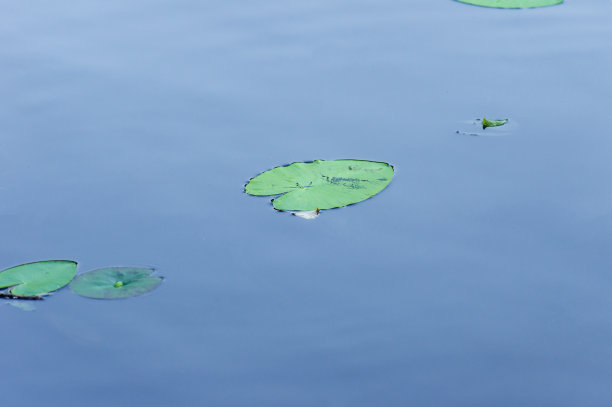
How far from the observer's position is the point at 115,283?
283cm

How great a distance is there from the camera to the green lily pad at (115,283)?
2.79 m

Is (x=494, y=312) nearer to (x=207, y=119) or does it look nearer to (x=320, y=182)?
(x=320, y=182)

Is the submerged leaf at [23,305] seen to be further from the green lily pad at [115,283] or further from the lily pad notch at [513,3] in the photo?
the lily pad notch at [513,3]

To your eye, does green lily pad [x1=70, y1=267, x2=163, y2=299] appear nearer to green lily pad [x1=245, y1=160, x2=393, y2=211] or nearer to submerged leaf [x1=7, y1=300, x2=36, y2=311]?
submerged leaf [x1=7, y1=300, x2=36, y2=311]

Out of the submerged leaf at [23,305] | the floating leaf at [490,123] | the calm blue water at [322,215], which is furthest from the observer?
the floating leaf at [490,123]

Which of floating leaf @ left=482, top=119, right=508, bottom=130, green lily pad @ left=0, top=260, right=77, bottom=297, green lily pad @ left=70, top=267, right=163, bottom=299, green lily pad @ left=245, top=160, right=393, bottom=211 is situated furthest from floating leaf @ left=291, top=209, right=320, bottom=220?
floating leaf @ left=482, top=119, right=508, bottom=130

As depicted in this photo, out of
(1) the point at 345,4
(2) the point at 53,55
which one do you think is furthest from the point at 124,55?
(1) the point at 345,4

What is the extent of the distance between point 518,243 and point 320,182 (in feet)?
2.97

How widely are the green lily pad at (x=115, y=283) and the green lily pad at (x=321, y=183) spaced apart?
68 centimetres

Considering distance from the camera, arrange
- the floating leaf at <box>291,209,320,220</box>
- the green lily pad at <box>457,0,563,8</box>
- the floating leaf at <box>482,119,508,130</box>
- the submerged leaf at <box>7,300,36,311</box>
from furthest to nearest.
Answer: the green lily pad at <box>457,0,563,8</box> → the floating leaf at <box>482,119,508,130</box> → the floating leaf at <box>291,209,320,220</box> → the submerged leaf at <box>7,300,36,311</box>

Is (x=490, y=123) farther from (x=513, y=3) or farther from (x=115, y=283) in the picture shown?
(x=115, y=283)

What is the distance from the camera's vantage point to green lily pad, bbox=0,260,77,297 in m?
2.80

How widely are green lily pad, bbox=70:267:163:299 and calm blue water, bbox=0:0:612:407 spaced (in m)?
0.05

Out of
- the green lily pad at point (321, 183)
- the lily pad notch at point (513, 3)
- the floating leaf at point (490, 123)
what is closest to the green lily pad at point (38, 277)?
the green lily pad at point (321, 183)
